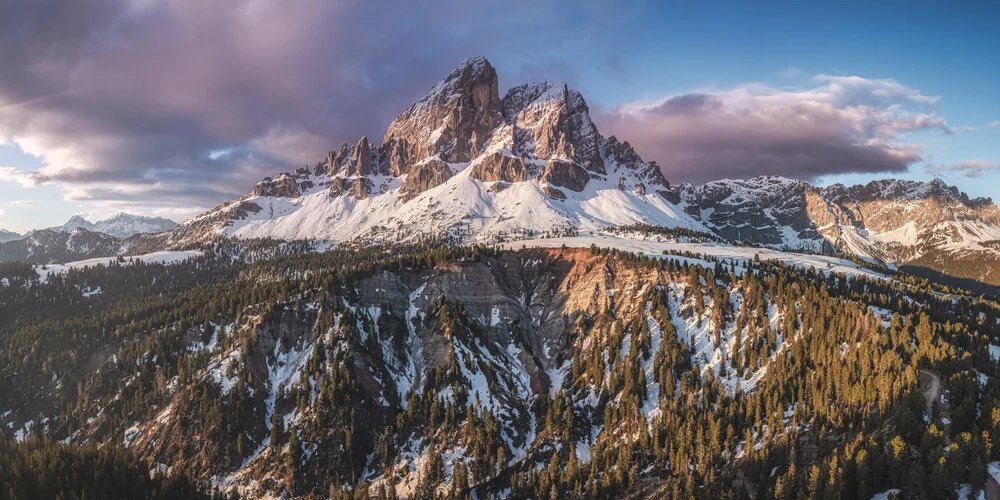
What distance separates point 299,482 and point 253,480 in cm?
1077

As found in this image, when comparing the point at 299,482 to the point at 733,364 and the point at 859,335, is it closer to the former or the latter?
the point at 733,364

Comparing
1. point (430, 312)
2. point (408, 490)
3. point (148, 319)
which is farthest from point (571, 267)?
point (148, 319)

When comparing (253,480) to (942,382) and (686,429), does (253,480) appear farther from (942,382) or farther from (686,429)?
(942,382)

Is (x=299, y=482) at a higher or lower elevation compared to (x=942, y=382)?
lower

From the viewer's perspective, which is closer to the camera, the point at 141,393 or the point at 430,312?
the point at 141,393

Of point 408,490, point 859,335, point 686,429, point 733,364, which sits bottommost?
point 408,490

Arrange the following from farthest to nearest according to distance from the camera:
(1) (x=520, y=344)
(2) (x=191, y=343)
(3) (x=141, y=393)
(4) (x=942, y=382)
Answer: (1) (x=520, y=344), (2) (x=191, y=343), (3) (x=141, y=393), (4) (x=942, y=382)

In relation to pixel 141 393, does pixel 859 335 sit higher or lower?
higher

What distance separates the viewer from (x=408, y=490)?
352ft

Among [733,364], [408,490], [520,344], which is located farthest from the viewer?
[520,344]

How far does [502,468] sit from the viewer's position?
112 m

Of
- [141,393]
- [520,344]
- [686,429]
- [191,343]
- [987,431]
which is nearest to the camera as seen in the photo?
[987,431]

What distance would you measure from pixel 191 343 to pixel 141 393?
18135 mm

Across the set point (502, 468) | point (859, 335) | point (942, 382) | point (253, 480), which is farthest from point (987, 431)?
point (253, 480)
